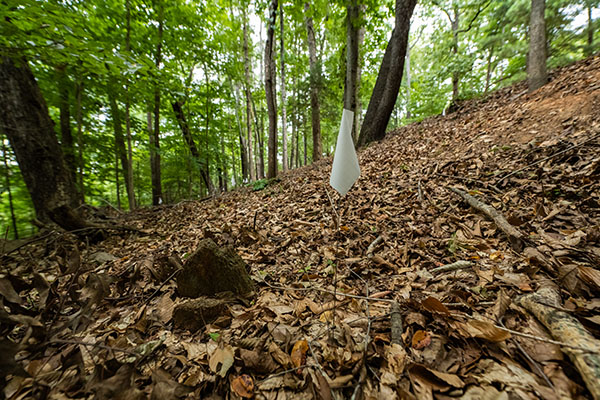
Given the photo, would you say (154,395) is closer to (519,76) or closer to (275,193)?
(275,193)

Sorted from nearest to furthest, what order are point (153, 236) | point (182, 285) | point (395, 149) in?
point (182, 285)
point (153, 236)
point (395, 149)

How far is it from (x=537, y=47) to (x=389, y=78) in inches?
116

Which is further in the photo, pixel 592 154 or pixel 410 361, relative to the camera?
pixel 592 154

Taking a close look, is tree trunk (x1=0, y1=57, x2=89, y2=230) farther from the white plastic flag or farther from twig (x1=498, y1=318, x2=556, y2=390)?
twig (x1=498, y1=318, x2=556, y2=390)

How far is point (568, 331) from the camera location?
1013mm

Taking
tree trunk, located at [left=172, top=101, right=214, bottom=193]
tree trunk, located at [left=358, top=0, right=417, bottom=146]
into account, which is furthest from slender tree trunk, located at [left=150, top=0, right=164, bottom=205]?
tree trunk, located at [left=358, top=0, right=417, bottom=146]

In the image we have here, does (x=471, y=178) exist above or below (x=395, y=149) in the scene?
below

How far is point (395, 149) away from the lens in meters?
5.33

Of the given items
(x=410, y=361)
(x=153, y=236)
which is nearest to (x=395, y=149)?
(x=410, y=361)

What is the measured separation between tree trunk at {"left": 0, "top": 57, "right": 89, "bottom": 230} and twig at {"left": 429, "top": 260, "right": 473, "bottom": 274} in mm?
5406

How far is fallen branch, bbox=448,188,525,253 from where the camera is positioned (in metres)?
1.87

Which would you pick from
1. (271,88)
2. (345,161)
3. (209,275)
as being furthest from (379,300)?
(271,88)

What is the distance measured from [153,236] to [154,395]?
3.79 m

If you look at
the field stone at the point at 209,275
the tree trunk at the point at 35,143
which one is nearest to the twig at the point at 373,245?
the field stone at the point at 209,275
